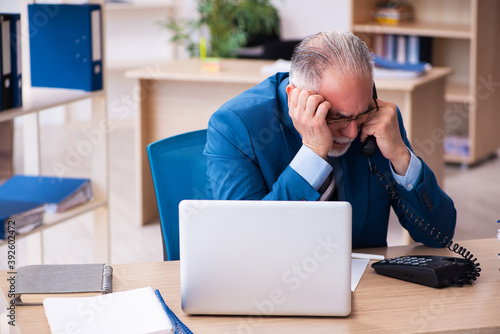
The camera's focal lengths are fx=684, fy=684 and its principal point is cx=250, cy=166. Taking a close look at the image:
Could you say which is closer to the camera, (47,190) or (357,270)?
(357,270)

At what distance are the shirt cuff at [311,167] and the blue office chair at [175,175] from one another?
377mm

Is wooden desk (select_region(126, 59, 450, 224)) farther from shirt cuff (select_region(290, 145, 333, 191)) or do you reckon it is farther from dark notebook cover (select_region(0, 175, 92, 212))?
shirt cuff (select_region(290, 145, 333, 191))

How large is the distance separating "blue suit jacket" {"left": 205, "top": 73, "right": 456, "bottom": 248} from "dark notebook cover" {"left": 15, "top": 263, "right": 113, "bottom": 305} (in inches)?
14.7

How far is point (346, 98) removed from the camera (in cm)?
153

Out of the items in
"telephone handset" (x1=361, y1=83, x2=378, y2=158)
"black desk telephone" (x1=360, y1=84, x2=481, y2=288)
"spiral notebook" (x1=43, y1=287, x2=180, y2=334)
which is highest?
"telephone handset" (x1=361, y1=83, x2=378, y2=158)

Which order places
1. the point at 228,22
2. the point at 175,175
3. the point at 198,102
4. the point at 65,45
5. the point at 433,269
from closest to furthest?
the point at 433,269, the point at 175,175, the point at 65,45, the point at 198,102, the point at 228,22

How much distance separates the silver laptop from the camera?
121 cm

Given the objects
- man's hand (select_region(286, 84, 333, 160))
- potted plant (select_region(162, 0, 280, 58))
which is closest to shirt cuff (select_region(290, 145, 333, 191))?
man's hand (select_region(286, 84, 333, 160))

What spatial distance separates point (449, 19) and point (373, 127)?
3.89 m

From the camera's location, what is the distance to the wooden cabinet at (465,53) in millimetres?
4707

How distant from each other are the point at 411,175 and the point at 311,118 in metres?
0.30

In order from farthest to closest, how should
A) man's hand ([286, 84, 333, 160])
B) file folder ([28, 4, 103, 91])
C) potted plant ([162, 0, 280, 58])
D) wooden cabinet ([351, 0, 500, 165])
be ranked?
1. potted plant ([162, 0, 280, 58])
2. wooden cabinet ([351, 0, 500, 165])
3. file folder ([28, 4, 103, 91])
4. man's hand ([286, 84, 333, 160])

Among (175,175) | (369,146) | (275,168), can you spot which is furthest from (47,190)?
(369,146)

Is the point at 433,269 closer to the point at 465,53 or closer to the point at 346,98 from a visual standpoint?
the point at 346,98
